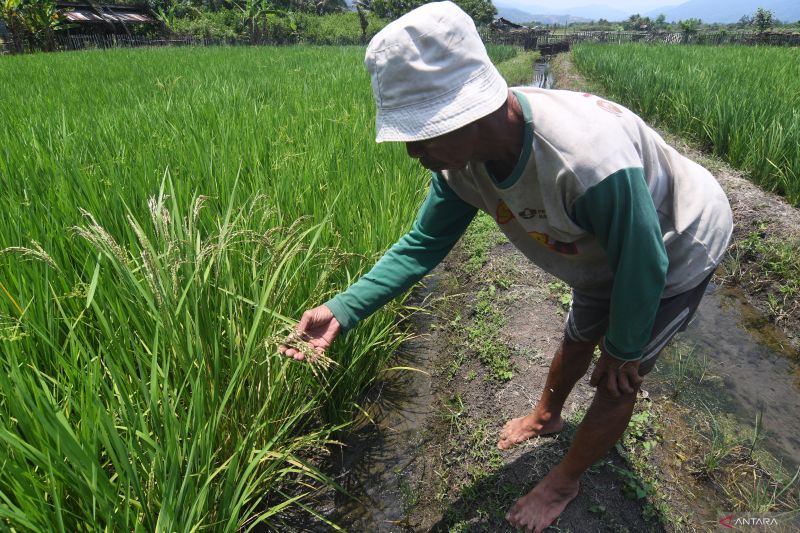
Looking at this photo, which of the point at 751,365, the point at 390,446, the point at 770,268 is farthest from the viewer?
the point at 770,268

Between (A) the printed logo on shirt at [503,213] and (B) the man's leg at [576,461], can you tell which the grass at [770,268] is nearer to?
(B) the man's leg at [576,461]

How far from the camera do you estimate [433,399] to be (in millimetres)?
1971

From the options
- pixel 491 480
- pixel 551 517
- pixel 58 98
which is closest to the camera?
pixel 551 517

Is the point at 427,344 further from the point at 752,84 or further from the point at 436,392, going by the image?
the point at 752,84

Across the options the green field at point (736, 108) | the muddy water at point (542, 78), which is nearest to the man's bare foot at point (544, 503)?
the green field at point (736, 108)

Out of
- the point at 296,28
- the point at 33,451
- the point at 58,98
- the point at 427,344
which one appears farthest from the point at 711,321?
the point at 296,28

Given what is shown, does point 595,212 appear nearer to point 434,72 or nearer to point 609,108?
point 609,108

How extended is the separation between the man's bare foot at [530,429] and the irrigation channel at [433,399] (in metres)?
0.20

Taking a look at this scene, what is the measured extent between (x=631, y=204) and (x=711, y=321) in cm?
223

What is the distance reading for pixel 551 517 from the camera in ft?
4.34

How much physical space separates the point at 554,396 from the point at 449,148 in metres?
1.00

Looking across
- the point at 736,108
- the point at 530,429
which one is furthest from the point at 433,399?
the point at 736,108

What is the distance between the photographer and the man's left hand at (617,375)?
1078mm

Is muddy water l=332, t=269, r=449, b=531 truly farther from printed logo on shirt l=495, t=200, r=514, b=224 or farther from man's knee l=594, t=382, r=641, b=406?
printed logo on shirt l=495, t=200, r=514, b=224
